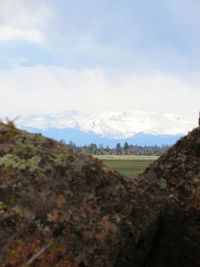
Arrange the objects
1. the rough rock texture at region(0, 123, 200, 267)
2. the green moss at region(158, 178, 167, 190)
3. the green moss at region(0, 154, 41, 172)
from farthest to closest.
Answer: the green moss at region(158, 178, 167, 190)
the green moss at region(0, 154, 41, 172)
the rough rock texture at region(0, 123, 200, 267)

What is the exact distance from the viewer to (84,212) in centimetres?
612

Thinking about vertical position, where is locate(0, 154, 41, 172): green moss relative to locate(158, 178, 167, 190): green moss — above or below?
above

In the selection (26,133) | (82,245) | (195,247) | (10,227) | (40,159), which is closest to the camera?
(10,227)

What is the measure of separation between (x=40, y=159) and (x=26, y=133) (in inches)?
27.3

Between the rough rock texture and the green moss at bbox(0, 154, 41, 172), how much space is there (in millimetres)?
14

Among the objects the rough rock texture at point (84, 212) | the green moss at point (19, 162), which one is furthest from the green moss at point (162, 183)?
the green moss at point (19, 162)

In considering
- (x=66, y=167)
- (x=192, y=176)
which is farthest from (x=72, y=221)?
(x=192, y=176)

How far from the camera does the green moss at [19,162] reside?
6.15m

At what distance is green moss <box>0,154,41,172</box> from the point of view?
6.15 metres

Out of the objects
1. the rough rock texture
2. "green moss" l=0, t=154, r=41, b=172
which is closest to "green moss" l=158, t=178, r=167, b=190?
the rough rock texture

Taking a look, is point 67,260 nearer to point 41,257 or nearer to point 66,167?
point 41,257

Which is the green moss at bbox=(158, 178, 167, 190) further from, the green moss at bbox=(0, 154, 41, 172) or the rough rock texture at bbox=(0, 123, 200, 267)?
the green moss at bbox=(0, 154, 41, 172)

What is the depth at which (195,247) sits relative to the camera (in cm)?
743

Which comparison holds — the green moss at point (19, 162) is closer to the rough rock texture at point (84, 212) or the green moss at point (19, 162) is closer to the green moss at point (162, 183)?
the rough rock texture at point (84, 212)
